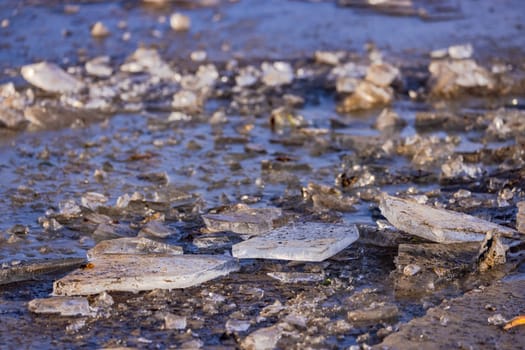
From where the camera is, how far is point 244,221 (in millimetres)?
3068

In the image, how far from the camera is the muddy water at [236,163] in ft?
8.05

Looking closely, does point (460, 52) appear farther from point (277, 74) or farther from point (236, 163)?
point (236, 163)

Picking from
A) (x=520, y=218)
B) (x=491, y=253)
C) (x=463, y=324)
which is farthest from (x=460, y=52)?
(x=463, y=324)

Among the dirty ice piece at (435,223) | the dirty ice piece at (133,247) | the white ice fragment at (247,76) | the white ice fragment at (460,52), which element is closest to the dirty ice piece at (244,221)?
the dirty ice piece at (133,247)

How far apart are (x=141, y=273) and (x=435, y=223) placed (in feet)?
3.02

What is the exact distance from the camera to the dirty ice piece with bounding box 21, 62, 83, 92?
16.9 ft

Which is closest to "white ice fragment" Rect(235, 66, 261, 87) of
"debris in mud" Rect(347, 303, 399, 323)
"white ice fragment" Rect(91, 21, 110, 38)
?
"white ice fragment" Rect(91, 21, 110, 38)

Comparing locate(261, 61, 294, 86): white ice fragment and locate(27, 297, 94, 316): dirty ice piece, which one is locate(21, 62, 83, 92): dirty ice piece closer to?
locate(261, 61, 294, 86): white ice fragment

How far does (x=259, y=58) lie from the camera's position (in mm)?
6105

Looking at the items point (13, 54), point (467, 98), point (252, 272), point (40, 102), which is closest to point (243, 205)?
point (252, 272)

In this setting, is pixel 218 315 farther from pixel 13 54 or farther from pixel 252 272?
pixel 13 54

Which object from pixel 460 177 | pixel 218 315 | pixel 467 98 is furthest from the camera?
pixel 467 98

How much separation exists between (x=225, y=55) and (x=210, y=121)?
161 cm

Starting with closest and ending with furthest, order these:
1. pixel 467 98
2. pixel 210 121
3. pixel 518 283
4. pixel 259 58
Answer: pixel 518 283 → pixel 210 121 → pixel 467 98 → pixel 259 58
